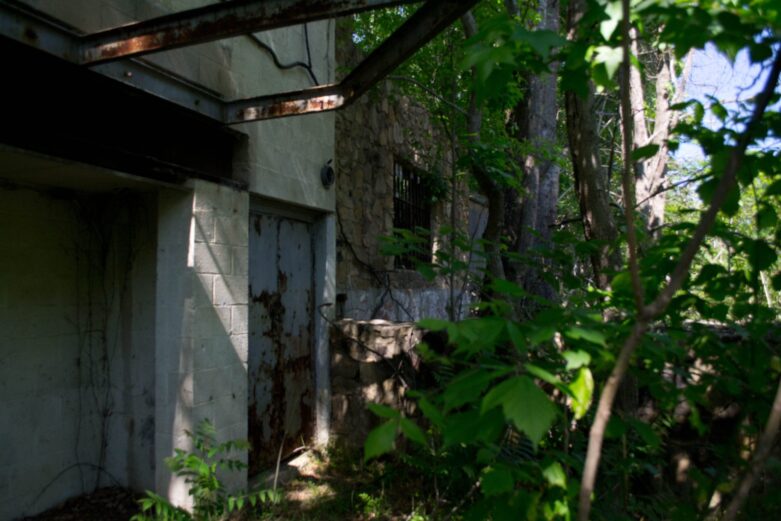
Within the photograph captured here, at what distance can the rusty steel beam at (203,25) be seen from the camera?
234 cm

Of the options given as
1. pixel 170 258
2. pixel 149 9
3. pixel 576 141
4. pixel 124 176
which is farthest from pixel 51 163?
pixel 576 141

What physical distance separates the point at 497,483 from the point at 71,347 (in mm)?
3124

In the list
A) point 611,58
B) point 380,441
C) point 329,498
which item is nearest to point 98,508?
point 329,498

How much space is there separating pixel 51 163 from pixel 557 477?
2.69 m

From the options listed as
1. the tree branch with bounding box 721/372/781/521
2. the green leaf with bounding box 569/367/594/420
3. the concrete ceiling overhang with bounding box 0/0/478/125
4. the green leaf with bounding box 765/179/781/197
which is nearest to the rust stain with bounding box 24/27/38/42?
the concrete ceiling overhang with bounding box 0/0/478/125

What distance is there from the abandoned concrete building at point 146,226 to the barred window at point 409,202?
7.86ft

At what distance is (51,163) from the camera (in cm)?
273

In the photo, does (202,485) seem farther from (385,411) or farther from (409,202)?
(409,202)

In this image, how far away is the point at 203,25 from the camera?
2.54 m

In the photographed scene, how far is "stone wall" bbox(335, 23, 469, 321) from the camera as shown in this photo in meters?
5.48

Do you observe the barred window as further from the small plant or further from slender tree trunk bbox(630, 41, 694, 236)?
the small plant

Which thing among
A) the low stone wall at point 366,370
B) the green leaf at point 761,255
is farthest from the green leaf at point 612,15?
the low stone wall at point 366,370

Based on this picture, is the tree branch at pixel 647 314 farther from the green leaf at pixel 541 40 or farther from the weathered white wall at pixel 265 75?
the weathered white wall at pixel 265 75

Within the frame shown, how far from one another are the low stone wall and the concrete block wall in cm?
126
